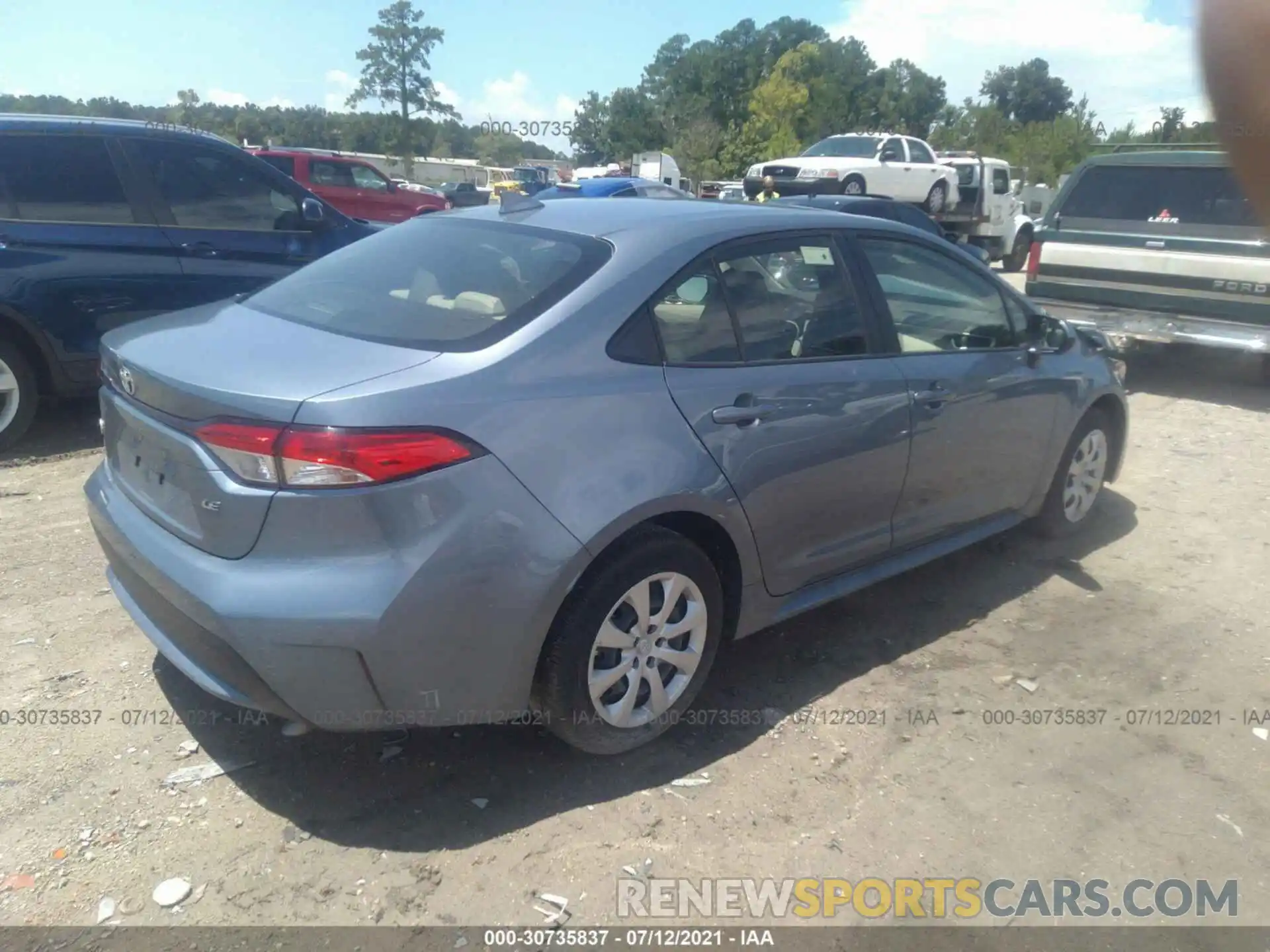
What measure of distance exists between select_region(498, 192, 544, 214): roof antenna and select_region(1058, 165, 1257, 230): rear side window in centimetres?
691

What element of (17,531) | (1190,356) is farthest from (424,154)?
(17,531)

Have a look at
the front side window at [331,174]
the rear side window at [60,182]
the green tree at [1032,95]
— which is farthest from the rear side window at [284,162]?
the green tree at [1032,95]

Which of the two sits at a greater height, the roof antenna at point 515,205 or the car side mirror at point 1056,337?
the roof antenna at point 515,205

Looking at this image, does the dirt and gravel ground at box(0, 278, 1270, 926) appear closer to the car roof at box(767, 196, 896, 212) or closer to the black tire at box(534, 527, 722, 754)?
the black tire at box(534, 527, 722, 754)

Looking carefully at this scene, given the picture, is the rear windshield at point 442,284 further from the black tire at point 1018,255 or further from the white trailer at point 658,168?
the white trailer at point 658,168

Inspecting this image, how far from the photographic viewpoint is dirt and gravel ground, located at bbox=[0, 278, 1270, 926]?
262cm

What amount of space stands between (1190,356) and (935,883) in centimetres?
966

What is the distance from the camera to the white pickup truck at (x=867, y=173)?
18.7 metres

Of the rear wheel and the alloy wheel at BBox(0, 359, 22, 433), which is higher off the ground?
the rear wheel

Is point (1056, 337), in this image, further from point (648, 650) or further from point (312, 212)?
point (312, 212)

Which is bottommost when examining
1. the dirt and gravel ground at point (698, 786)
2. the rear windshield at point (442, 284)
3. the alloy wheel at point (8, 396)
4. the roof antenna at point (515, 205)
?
the dirt and gravel ground at point (698, 786)

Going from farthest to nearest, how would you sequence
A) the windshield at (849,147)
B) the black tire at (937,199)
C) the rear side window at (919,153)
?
the black tire at (937,199) → the rear side window at (919,153) → the windshield at (849,147)

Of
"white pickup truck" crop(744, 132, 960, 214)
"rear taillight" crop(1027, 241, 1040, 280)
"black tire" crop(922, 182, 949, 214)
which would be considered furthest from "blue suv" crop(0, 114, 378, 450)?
"black tire" crop(922, 182, 949, 214)

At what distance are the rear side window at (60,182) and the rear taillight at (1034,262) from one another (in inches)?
300
